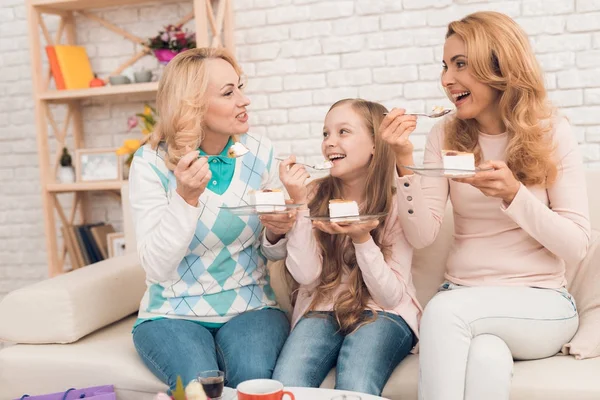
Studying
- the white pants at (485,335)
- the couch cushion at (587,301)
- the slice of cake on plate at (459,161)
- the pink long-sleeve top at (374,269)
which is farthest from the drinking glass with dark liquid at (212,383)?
the couch cushion at (587,301)

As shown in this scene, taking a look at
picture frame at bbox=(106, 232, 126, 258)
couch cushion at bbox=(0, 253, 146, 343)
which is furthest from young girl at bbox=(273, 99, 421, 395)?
picture frame at bbox=(106, 232, 126, 258)

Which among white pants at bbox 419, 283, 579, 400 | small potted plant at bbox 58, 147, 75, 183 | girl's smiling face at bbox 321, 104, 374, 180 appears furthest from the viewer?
small potted plant at bbox 58, 147, 75, 183

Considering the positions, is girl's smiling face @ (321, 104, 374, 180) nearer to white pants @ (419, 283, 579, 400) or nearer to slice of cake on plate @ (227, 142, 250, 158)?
slice of cake on plate @ (227, 142, 250, 158)

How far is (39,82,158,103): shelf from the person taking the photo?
3260 millimetres

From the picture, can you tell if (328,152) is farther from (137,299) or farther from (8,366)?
(8,366)

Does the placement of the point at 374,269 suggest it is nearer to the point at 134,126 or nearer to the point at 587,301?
the point at 587,301

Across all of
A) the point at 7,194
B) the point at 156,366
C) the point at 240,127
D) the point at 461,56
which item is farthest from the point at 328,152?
the point at 7,194

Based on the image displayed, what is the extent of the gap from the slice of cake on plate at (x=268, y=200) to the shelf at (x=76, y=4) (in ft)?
6.45

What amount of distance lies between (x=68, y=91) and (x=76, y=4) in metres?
0.44

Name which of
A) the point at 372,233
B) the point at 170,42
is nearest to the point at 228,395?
the point at 372,233

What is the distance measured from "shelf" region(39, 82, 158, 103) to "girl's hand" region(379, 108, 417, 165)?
69.3 inches

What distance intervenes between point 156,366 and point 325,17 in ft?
6.53

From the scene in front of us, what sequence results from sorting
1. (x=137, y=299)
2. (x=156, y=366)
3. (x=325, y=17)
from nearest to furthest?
(x=156, y=366) → (x=137, y=299) → (x=325, y=17)

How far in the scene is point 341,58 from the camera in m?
3.19
